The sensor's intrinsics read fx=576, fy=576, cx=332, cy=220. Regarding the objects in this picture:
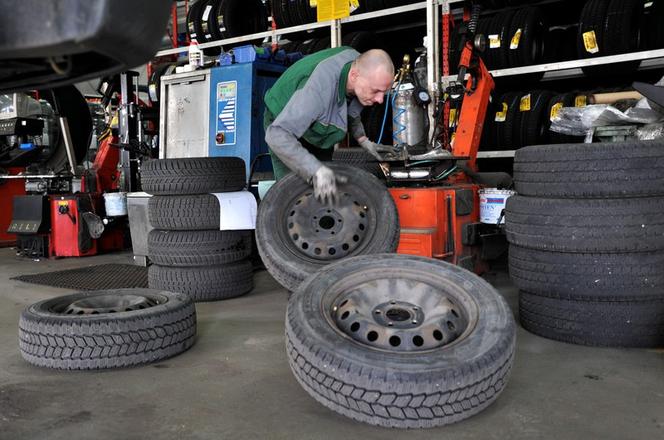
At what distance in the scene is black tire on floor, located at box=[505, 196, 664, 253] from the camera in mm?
2207

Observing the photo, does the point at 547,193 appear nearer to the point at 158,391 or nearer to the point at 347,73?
the point at 347,73

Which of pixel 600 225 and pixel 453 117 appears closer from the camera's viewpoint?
pixel 600 225

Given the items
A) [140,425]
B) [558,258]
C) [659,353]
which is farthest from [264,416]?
[659,353]

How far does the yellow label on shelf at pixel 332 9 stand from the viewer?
17.7ft

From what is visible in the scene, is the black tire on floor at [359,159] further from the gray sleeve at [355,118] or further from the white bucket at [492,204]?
the white bucket at [492,204]

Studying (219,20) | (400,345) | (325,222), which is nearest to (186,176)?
(325,222)

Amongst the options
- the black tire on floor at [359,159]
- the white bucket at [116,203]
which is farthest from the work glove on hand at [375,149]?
the white bucket at [116,203]

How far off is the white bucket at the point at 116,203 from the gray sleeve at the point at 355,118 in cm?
274

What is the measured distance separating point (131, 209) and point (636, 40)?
3.99 m

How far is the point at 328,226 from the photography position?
2.86 metres

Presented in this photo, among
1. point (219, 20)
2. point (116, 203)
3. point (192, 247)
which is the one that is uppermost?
point (219, 20)

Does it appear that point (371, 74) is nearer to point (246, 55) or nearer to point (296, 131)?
point (296, 131)

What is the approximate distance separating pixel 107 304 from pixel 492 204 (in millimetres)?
2255

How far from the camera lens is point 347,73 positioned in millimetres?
2799
